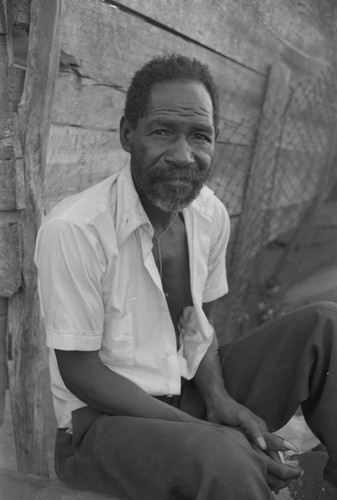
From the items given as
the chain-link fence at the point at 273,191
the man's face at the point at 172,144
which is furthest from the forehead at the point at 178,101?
the chain-link fence at the point at 273,191

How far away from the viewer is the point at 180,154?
2.01 metres

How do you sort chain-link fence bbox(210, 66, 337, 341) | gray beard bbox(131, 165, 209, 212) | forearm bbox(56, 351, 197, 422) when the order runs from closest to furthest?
forearm bbox(56, 351, 197, 422)
gray beard bbox(131, 165, 209, 212)
chain-link fence bbox(210, 66, 337, 341)

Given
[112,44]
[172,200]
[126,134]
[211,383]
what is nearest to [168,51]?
[112,44]

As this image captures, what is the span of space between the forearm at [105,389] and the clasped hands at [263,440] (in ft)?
0.69

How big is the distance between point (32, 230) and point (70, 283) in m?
0.39

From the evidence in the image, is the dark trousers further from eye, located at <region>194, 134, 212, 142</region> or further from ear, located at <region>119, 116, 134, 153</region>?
ear, located at <region>119, 116, 134, 153</region>

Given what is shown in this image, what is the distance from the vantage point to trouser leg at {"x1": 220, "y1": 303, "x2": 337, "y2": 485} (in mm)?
2029

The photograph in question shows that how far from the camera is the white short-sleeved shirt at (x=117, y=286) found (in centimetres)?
187

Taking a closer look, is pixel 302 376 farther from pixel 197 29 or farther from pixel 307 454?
pixel 197 29

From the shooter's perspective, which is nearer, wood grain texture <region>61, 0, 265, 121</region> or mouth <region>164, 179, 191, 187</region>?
mouth <region>164, 179, 191, 187</region>

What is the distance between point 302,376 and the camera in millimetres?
2041

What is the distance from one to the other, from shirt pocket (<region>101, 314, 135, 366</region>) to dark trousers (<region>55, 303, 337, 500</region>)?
0.19 m

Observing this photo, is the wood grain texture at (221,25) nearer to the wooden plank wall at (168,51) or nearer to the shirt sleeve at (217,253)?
the wooden plank wall at (168,51)

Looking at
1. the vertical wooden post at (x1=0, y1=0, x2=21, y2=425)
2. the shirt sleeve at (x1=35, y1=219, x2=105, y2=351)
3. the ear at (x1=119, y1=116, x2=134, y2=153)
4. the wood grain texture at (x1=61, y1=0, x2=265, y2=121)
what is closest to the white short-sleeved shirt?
the shirt sleeve at (x1=35, y1=219, x2=105, y2=351)
